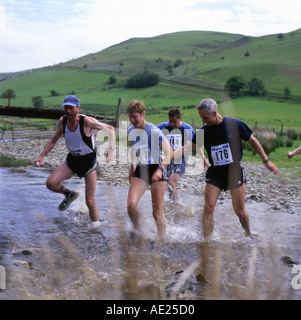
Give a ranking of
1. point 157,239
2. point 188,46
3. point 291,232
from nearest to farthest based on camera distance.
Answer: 1. point 157,239
2. point 291,232
3. point 188,46

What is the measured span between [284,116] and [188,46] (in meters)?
138

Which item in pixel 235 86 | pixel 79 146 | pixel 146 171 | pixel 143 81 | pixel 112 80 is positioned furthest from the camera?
pixel 112 80

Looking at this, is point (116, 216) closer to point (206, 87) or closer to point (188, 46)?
point (206, 87)

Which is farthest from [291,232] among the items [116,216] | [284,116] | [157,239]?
[284,116]

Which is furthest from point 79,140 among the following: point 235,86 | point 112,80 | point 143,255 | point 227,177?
point 112,80

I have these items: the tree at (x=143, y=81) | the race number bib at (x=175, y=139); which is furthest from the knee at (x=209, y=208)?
the tree at (x=143, y=81)

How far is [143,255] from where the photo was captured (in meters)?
6.38

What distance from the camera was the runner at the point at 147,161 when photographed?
247 inches

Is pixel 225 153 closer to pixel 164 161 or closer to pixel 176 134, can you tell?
pixel 164 161

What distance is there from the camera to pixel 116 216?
887cm

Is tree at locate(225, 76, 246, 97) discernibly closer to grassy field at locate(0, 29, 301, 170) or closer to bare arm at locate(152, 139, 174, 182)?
grassy field at locate(0, 29, 301, 170)

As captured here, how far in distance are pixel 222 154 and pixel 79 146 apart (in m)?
2.66

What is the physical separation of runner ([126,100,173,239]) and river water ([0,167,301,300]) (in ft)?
2.86

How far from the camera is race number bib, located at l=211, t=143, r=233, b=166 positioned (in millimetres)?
6289
